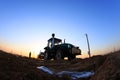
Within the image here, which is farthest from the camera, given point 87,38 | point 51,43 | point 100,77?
point 87,38

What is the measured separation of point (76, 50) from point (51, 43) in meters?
2.56

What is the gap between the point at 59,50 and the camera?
20.8 meters

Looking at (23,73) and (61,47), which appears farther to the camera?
(61,47)

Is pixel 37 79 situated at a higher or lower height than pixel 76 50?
lower

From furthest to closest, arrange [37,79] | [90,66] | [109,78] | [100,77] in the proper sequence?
[90,66], [37,79], [100,77], [109,78]

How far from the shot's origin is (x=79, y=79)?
11.6 m

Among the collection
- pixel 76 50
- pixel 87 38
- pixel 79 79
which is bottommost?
pixel 79 79

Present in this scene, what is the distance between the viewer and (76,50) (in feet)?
68.9

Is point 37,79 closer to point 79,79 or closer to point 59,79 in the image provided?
point 59,79

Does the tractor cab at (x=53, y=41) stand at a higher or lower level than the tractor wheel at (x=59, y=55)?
higher

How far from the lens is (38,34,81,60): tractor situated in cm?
2080

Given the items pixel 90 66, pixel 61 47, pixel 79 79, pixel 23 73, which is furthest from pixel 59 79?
pixel 61 47

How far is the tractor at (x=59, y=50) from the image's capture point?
68.2ft

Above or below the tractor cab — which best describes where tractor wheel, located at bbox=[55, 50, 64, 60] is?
below
